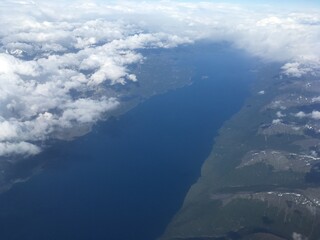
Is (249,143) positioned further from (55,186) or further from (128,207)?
(55,186)

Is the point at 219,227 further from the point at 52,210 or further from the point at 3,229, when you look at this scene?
the point at 3,229

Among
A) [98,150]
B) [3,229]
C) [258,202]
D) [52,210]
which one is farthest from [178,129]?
[3,229]

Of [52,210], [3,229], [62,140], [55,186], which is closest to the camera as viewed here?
[3,229]

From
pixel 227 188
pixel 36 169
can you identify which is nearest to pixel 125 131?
pixel 36 169

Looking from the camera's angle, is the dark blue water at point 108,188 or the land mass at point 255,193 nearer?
the land mass at point 255,193

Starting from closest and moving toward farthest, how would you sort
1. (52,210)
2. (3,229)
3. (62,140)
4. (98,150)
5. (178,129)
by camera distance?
(3,229), (52,210), (98,150), (62,140), (178,129)

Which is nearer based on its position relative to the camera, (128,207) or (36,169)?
(128,207)
